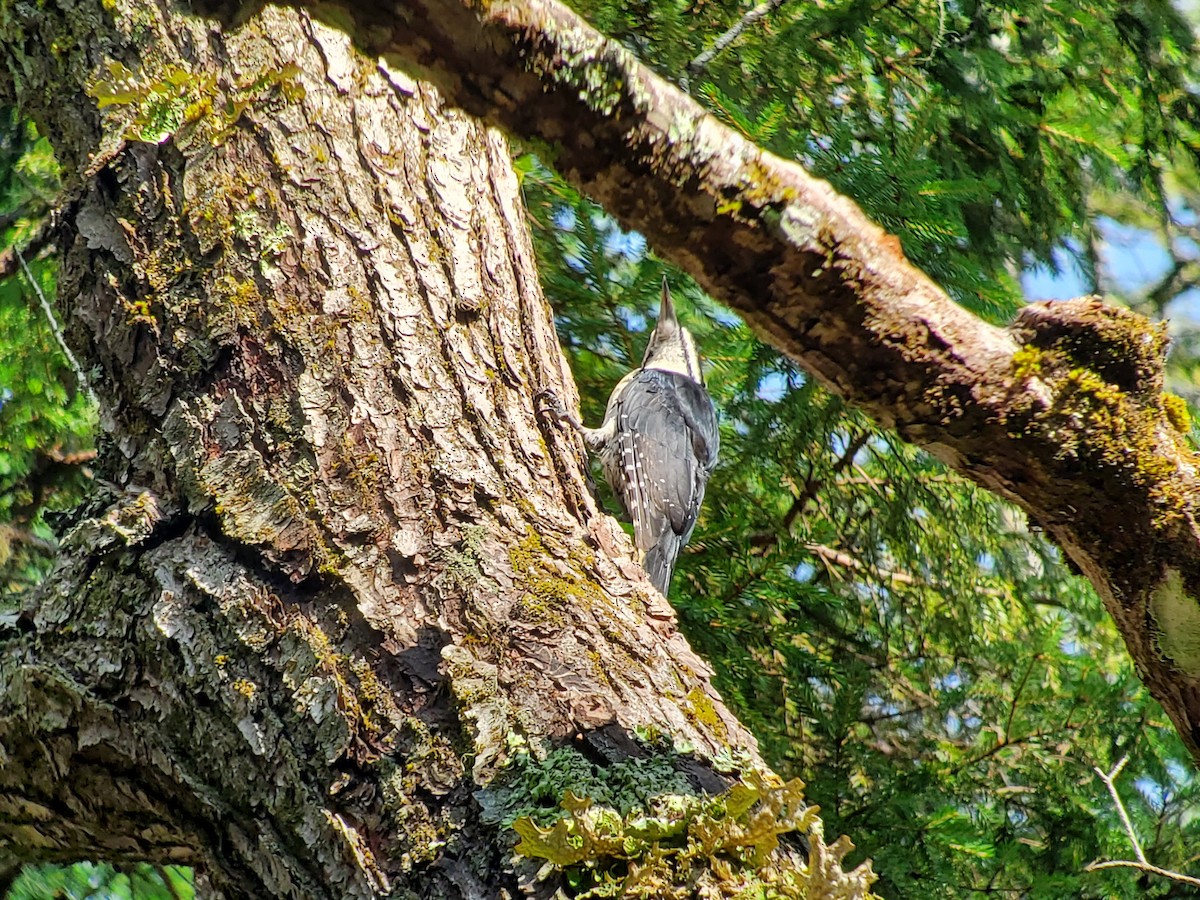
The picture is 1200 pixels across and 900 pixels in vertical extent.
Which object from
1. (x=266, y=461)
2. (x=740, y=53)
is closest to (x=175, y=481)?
(x=266, y=461)

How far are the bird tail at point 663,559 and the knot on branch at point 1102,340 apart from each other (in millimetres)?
1810

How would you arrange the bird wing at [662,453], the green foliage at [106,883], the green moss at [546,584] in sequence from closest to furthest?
the green moss at [546,584]
the green foliage at [106,883]
the bird wing at [662,453]

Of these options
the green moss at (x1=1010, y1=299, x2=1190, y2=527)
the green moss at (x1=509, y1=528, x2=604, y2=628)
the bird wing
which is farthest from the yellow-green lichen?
the bird wing

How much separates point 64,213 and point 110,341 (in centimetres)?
36

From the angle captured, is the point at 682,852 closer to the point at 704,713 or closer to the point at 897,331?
the point at 704,713

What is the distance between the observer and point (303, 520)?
1.96m

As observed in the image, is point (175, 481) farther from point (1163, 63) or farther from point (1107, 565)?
point (1163, 63)

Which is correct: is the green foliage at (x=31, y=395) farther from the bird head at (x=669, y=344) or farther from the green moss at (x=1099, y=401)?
the green moss at (x=1099, y=401)

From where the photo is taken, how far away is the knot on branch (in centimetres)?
157

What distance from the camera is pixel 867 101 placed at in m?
3.66

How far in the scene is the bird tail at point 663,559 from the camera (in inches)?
133

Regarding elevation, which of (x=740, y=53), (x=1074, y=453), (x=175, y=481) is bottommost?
(x=175, y=481)

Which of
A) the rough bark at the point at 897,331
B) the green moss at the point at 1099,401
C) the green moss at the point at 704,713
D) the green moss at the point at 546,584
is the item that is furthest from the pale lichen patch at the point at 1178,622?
the green moss at the point at 546,584

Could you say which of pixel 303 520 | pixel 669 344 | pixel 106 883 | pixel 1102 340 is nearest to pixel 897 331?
pixel 1102 340
